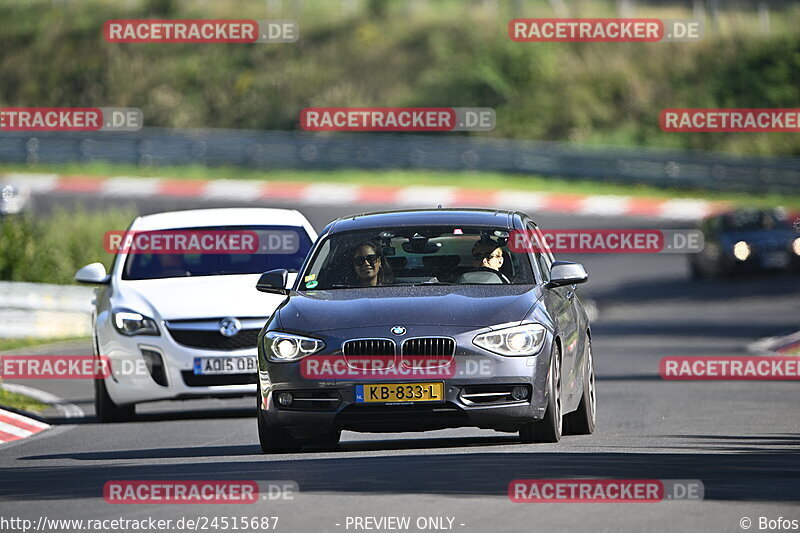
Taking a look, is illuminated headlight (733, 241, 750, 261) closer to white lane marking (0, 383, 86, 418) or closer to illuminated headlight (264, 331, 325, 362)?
white lane marking (0, 383, 86, 418)

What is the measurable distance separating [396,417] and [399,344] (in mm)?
440

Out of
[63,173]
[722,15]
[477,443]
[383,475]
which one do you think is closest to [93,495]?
[383,475]

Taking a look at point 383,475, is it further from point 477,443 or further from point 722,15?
point 722,15

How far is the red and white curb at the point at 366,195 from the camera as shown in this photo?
40750 millimetres

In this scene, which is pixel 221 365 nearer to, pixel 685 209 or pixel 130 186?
pixel 685 209

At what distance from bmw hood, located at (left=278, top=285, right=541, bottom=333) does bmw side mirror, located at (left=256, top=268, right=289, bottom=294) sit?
1.42 feet

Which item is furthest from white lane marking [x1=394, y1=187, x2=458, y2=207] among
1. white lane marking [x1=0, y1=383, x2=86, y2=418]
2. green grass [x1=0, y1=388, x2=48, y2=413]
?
green grass [x1=0, y1=388, x2=48, y2=413]

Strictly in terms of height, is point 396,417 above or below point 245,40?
below

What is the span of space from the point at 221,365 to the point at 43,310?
1108 cm

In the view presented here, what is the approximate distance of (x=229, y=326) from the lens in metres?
14.8

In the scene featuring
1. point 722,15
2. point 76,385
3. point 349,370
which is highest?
point 722,15

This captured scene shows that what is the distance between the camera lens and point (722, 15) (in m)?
56.4

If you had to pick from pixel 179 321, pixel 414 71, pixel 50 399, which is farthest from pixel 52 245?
pixel 414 71

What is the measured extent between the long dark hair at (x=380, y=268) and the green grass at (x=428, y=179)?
31385 millimetres
